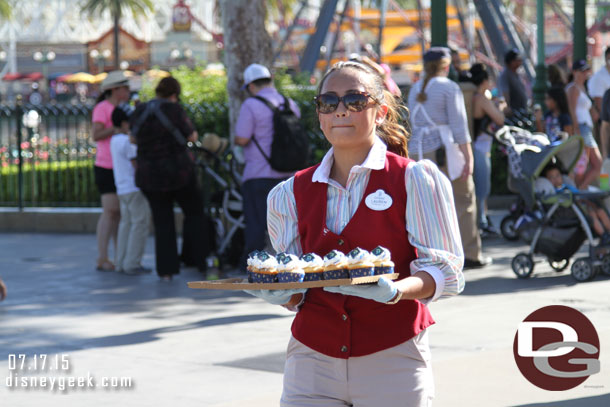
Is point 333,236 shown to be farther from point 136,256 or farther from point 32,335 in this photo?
point 136,256

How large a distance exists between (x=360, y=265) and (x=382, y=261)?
0.25 feet

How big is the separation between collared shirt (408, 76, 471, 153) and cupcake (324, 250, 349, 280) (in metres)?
6.49

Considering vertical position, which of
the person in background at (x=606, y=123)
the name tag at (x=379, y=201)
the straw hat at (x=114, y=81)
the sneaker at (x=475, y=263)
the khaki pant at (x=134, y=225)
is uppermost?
the straw hat at (x=114, y=81)

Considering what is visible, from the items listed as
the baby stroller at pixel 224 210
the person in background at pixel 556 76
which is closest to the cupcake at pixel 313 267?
the baby stroller at pixel 224 210

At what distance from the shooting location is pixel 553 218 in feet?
30.7

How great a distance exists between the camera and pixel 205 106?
1337 centimetres

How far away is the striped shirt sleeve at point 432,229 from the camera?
10.3 feet

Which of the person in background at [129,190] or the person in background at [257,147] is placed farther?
the person in background at [129,190]

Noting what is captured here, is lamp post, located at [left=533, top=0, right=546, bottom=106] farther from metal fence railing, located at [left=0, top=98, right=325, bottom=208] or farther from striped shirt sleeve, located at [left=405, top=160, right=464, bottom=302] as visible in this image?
striped shirt sleeve, located at [left=405, top=160, right=464, bottom=302]

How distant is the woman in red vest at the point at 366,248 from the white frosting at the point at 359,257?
6.0 inches

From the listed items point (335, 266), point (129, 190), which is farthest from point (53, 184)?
point (335, 266)

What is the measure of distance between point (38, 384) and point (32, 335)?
4.98 feet

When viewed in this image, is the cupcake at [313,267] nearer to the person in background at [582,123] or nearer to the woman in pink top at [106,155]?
the woman in pink top at [106,155]

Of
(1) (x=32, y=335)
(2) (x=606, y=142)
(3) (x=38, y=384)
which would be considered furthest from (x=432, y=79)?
(3) (x=38, y=384)
